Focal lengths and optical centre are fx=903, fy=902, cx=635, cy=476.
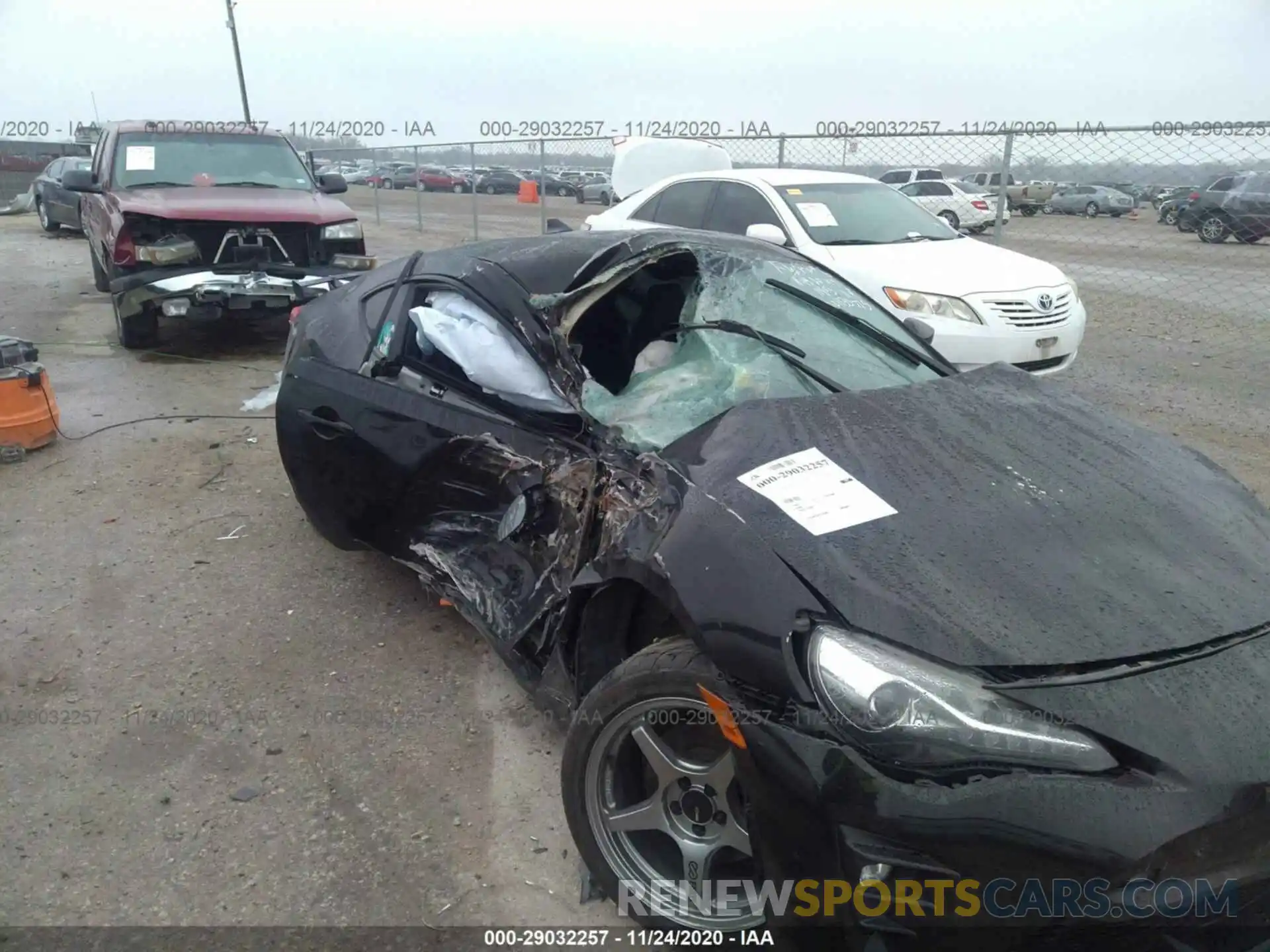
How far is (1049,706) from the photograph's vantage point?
1.67 m

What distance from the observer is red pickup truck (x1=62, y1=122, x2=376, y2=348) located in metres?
7.06

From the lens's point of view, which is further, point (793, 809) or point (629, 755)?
point (629, 755)

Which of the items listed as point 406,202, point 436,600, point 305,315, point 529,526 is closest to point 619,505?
point 529,526

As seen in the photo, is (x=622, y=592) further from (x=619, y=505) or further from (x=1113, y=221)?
(x=1113, y=221)

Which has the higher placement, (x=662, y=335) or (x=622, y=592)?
(x=662, y=335)

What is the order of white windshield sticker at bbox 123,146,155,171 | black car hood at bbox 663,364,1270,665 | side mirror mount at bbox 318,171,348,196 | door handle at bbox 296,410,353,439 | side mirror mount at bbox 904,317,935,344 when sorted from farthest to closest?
side mirror mount at bbox 318,171,348,196 < white windshield sticker at bbox 123,146,155,171 < side mirror mount at bbox 904,317,935,344 < door handle at bbox 296,410,353,439 < black car hood at bbox 663,364,1270,665

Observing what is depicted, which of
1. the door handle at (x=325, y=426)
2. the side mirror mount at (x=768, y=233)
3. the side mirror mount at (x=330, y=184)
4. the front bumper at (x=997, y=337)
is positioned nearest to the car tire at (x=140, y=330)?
the side mirror mount at (x=330, y=184)

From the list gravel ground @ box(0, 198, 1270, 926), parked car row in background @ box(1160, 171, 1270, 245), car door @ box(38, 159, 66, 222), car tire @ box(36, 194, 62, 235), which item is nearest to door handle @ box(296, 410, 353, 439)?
gravel ground @ box(0, 198, 1270, 926)

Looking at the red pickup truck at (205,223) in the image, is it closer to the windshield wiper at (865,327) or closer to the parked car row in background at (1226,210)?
the windshield wiper at (865,327)

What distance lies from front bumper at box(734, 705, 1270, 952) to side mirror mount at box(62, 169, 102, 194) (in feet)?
26.6

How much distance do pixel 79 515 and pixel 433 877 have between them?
3138 millimetres

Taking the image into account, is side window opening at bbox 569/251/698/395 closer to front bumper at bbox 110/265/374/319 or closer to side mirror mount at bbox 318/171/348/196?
front bumper at bbox 110/265/374/319

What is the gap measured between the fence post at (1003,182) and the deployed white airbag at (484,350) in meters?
7.29

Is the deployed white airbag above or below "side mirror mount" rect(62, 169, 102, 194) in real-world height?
below
